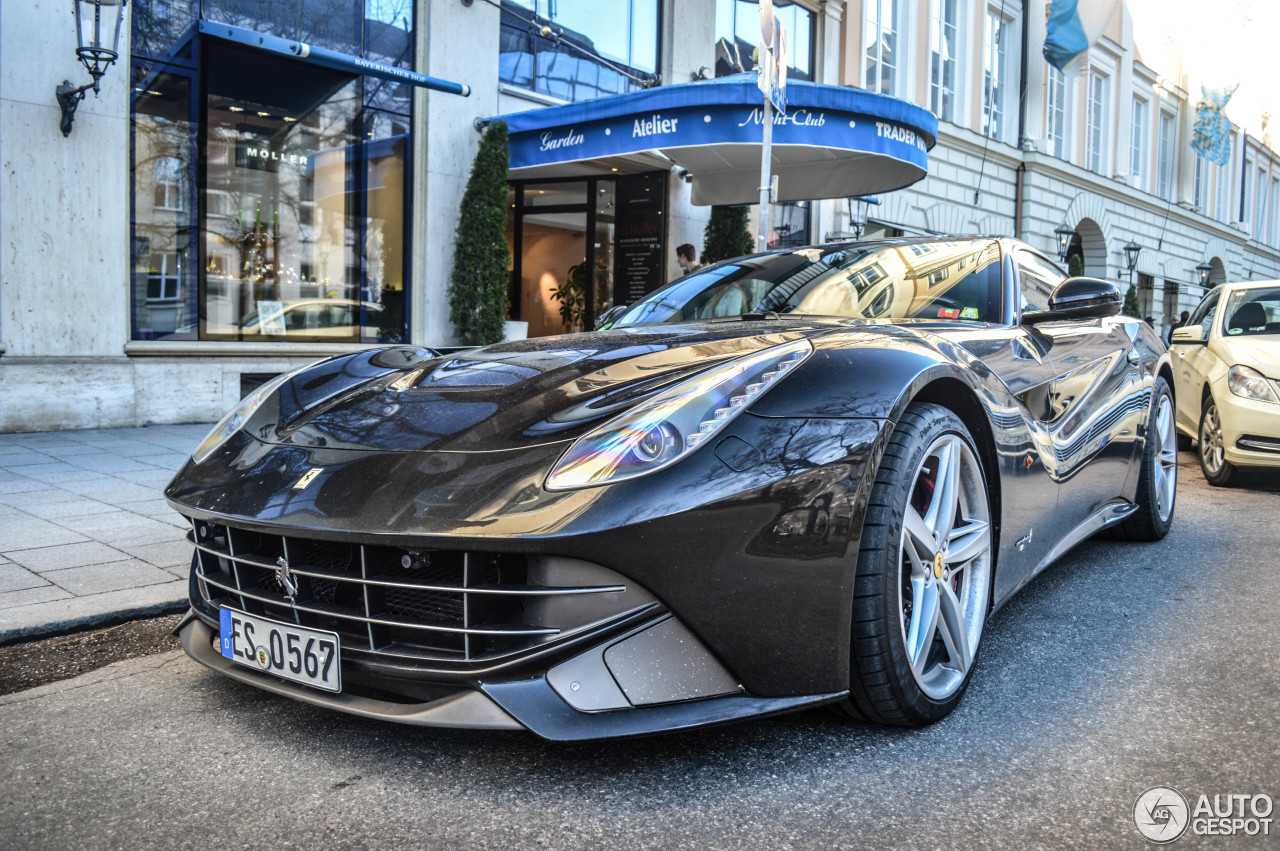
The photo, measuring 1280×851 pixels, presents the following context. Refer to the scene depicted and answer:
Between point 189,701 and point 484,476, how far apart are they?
1.10 meters

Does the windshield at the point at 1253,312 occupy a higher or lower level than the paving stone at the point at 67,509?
higher

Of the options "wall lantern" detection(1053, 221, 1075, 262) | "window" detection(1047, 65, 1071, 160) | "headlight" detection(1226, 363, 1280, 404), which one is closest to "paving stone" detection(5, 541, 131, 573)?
"headlight" detection(1226, 363, 1280, 404)

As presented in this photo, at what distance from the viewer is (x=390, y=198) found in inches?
414

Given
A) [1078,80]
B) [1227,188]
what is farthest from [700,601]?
[1227,188]

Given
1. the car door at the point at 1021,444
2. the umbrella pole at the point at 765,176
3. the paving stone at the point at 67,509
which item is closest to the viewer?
the car door at the point at 1021,444

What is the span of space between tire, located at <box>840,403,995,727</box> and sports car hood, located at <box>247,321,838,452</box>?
42 cm

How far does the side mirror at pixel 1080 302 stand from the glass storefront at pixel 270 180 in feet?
24.5

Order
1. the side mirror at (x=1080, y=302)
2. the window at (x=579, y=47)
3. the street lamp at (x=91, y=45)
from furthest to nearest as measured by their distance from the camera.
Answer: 1. the window at (x=579, y=47)
2. the street lamp at (x=91, y=45)
3. the side mirror at (x=1080, y=302)

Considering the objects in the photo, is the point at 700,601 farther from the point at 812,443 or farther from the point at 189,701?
the point at 189,701

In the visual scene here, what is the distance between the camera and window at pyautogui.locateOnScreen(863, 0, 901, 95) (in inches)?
683

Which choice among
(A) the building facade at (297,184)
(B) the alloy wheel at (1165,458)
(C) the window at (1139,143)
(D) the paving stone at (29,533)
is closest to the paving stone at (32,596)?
(D) the paving stone at (29,533)

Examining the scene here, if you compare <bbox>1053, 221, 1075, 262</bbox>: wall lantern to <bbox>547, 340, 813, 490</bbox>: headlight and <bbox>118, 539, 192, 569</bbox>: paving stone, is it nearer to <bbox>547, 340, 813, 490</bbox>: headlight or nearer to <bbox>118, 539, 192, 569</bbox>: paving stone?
<bbox>118, 539, 192, 569</bbox>: paving stone

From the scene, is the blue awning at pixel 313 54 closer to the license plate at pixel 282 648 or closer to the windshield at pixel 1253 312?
the windshield at pixel 1253 312

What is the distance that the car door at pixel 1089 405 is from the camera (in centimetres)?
Answer: 322
